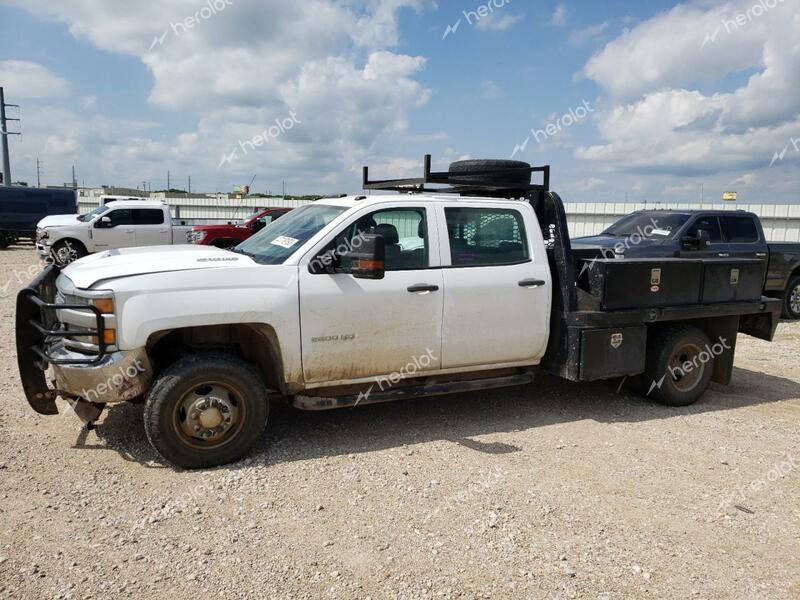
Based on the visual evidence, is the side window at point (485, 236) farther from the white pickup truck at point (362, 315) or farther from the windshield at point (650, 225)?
the windshield at point (650, 225)

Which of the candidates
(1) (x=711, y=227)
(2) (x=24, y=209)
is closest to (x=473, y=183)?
(1) (x=711, y=227)

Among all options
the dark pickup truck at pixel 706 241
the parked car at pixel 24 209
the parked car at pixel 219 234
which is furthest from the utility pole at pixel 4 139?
the dark pickup truck at pixel 706 241

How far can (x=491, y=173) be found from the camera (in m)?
5.72

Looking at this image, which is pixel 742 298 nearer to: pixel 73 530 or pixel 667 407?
pixel 667 407

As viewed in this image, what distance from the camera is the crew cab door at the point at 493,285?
499cm

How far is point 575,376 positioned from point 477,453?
4.02 feet

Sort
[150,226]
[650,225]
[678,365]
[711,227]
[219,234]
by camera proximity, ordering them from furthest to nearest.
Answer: [150,226] → [219,234] → [711,227] → [650,225] → [678,365]

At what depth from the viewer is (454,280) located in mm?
4941

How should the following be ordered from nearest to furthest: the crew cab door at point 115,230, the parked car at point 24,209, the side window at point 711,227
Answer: the side window at point 711,227 < the crew cab door at point 115,230 < the parked car at point 24,209

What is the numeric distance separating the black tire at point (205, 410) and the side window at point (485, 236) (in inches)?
74.2

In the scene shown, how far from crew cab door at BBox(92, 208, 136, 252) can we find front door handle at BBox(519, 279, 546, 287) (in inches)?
622

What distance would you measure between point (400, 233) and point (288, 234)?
0.88 metres

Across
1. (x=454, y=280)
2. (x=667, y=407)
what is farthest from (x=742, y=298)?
(x=454, y=280)
